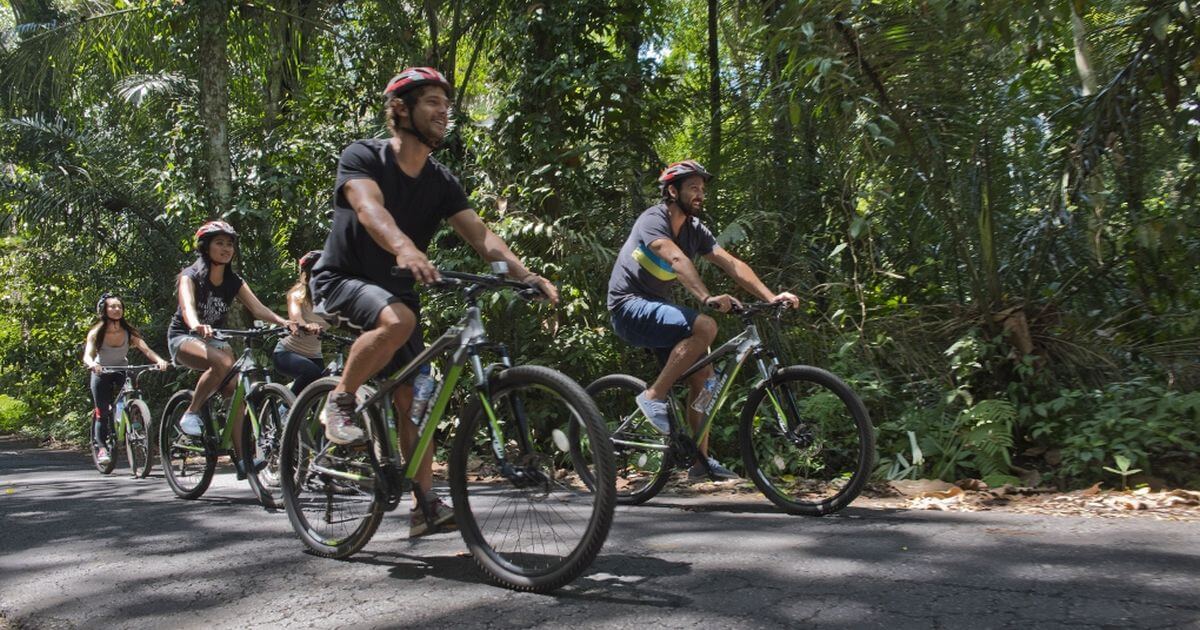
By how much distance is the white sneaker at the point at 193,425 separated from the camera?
6.92m

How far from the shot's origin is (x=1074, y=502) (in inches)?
Result: 210

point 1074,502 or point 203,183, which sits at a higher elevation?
point 203,183

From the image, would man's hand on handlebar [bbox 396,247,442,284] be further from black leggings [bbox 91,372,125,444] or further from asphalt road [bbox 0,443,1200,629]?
black leggings [bbox 91,372,125,444]

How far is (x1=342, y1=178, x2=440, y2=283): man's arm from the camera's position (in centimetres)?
341

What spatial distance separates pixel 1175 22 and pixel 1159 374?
7.92 feet

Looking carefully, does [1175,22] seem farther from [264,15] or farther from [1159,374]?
[264,15]

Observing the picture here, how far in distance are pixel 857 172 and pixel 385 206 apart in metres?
4.46

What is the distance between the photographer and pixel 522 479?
138 inches

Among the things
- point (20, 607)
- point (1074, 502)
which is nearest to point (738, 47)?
point (1074, 502)

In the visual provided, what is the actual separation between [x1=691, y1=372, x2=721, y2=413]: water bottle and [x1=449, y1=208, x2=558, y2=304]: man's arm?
1677 mm

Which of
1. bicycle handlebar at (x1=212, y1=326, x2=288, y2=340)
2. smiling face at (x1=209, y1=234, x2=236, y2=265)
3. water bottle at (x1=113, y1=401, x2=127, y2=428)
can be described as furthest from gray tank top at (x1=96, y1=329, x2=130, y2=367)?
bicycle handlebar at (x1=212, y1=326, x2=288, y2=340)

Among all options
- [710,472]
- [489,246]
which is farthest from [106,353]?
[489,246]

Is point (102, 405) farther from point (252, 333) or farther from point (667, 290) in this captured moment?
point (667, 290)

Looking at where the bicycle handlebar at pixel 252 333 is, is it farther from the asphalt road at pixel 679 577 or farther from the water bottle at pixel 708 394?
the water bottle at pixel 708 394
